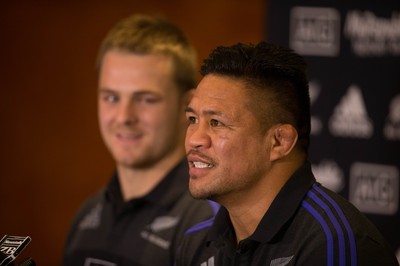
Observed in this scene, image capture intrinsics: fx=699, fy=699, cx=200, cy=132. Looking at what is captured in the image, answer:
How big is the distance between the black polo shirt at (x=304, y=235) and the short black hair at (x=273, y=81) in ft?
0.43

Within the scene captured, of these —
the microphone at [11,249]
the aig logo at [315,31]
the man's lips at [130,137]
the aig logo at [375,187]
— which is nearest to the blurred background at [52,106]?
the aig logo at [315,31]

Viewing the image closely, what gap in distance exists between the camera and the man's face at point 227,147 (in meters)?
1.57

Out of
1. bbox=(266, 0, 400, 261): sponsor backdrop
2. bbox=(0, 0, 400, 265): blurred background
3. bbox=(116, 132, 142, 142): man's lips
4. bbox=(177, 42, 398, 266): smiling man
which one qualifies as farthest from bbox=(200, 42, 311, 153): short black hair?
bbox=(0, 0, 400, 265): blurred background

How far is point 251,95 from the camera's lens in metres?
1.57

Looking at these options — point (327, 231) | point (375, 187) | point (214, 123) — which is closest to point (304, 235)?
point (327, 231)

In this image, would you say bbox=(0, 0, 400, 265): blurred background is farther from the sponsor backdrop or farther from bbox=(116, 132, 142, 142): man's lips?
bbox=(116, 132, 142, 142): man's lips

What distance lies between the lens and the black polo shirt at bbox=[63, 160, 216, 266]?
207 centimetres

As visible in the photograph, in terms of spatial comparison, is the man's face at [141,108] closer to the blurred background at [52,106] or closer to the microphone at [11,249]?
the microphone at [11,249]

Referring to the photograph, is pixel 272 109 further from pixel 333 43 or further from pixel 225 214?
pixel 333 43

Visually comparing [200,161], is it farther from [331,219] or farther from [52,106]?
[52,106]

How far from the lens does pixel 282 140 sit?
1.58 m

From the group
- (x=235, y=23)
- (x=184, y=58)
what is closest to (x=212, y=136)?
(x=184, y=58)

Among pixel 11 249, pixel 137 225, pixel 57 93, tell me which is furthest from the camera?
pixel 57 93

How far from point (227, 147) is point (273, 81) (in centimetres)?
18
